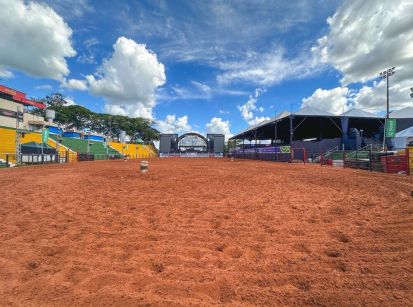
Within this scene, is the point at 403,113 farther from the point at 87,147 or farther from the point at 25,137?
the point at 25,137

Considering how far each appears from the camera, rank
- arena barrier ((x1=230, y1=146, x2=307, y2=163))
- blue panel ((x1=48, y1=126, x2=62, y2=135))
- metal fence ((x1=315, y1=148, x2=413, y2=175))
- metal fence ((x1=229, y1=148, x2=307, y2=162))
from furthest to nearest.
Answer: blue panel ((x1=48, y1=126, x2=62, y2=135))
arena barrier ((x1=230, y1=146, x2=307, y2=163))
metal fence ((x1=229, y1=148, x2=307, y2=162))
metal fence ((x1=315, y1=148, x2=413, y2=175))

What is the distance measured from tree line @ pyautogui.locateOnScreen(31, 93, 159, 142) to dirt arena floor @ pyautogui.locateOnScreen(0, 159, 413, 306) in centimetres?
7210

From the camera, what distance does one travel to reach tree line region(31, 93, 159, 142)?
67344 mm

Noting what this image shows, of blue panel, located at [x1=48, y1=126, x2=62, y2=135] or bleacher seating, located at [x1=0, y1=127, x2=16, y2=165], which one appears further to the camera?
blue panel, located at [x1=48, y1=126, x2=62, y2=135]

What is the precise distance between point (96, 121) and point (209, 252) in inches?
3295

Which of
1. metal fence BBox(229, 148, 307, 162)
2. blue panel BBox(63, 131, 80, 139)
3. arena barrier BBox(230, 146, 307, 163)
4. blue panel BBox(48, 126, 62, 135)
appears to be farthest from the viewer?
blue panel BBox(63, 131, 80, 139)

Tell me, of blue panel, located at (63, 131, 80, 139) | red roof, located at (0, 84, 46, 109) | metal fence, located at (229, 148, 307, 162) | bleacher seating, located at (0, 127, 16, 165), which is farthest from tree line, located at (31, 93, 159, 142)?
metal fence, located at (229, 148, 307, 162)

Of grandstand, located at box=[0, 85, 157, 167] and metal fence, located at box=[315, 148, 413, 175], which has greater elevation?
grandstand, located at box=[0, 85, 157, 167]

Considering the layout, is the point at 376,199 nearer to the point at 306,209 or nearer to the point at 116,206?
the point at 306,209

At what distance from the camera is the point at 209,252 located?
11.8 feet

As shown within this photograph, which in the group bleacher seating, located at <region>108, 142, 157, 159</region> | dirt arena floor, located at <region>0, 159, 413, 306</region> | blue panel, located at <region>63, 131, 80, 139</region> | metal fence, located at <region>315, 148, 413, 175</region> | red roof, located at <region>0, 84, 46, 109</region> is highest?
red roof, located at <region>0, 84, 46, 109</region>

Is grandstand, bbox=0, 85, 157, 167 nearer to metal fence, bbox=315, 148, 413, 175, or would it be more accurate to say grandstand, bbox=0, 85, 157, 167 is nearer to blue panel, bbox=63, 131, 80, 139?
blue panel, bbox=63, 131, 80, 139

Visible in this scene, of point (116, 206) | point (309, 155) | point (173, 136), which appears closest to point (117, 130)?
point (173, 136)

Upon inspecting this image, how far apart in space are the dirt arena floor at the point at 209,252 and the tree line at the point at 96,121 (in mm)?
72100
